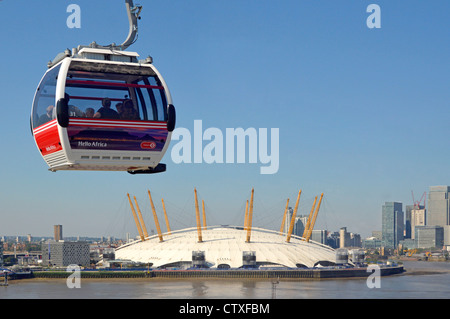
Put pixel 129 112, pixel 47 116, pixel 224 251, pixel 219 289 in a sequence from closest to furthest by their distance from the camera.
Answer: pixel 47 116 → pixel 129 112 → pixel 219 289 → pixel 224 251

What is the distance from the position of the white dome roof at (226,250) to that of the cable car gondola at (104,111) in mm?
106885

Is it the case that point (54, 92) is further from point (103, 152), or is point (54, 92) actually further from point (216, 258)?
point (216, 258)

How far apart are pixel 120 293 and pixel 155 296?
242 inches

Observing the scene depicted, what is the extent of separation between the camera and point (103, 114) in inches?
477

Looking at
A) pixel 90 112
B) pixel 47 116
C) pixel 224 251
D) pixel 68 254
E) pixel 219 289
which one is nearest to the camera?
pixel 90 112

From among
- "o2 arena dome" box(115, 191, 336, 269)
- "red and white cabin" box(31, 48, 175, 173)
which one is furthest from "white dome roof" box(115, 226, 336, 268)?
"red and white cabin" box(31, 48, 175, 173)

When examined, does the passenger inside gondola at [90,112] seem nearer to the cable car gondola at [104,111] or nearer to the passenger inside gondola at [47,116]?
the cable car gondola at [104,111]

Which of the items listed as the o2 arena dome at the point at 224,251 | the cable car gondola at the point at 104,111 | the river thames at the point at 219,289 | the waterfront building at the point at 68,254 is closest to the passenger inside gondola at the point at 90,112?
the cable car gondola at the point at 104,111

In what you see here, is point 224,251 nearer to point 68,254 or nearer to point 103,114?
point 68,254

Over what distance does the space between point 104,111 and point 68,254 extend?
129m

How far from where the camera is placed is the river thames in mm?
86750

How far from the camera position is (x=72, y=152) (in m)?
11.8

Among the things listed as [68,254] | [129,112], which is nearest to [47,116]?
[129,112]
